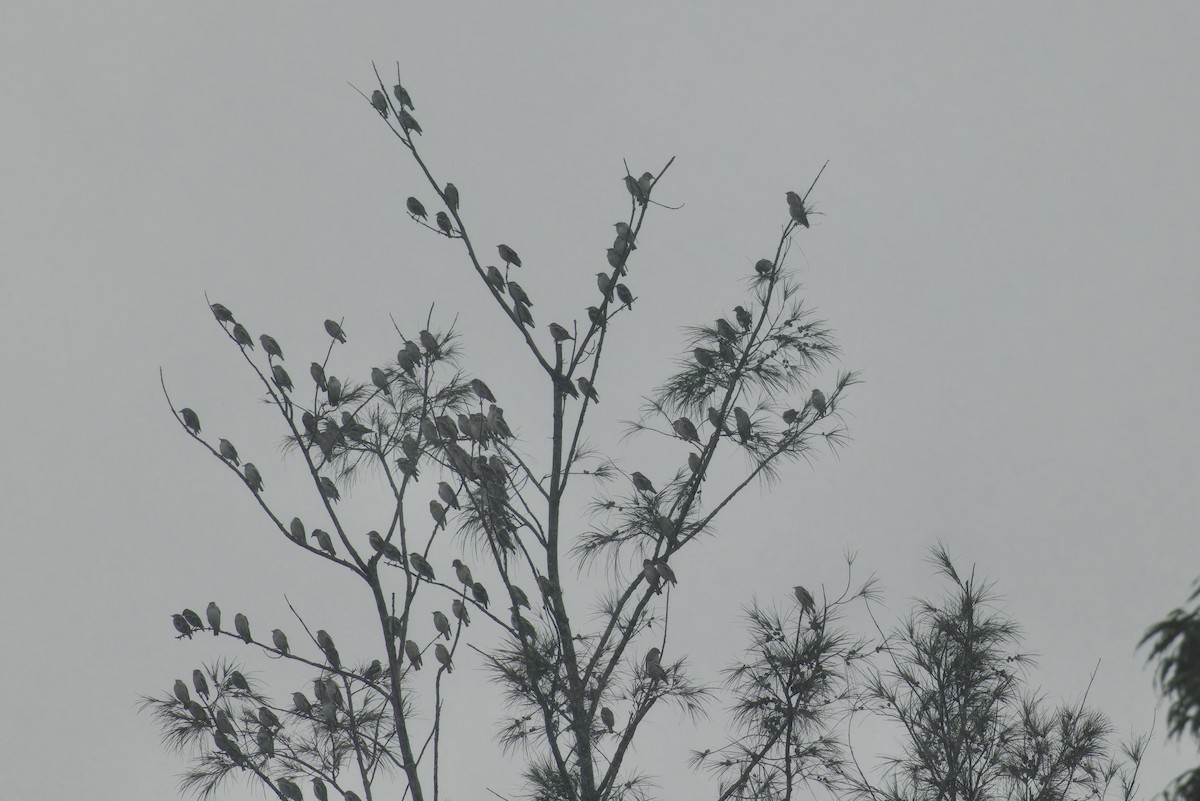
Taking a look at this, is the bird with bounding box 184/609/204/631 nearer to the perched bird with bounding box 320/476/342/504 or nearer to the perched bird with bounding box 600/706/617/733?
the perched bird with bounding box 320/476/342/504

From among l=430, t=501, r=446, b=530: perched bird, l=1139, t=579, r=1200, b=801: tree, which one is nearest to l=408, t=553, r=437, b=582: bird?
l=430, t=501, r=446, b=530: perched bird

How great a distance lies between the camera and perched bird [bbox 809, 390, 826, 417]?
737 cm

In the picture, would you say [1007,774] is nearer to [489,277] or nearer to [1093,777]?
[1093,777]

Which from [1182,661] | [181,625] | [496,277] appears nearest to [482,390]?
[496,277]

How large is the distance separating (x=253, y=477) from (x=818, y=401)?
3.38 meters

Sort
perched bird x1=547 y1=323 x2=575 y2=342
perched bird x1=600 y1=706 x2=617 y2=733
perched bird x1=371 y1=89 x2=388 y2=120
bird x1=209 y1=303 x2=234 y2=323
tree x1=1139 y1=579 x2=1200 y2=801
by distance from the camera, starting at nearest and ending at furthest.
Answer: tree x1=1139 y1=579 x2=1200 y2=801 < perched bird x1=600 y1=706 x2=617 y2=733 < perched bird x1=371 y1=89 x2=388 y2=120 < bird x1=209 y1=303 x2=234 y2=323 < perched bird x1=547 y1=323 x2=575 y2=342

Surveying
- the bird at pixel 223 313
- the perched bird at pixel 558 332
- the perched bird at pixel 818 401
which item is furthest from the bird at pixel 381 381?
the perched bird at pixel 818 401

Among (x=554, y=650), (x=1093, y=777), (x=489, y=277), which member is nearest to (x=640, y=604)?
(x=554, y=650)

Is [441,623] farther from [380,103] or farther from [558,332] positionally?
[380,103]

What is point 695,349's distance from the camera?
24.7 ft

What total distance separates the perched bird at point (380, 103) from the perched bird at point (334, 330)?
1282 millimetres

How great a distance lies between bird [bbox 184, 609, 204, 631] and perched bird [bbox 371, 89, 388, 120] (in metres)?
3.20

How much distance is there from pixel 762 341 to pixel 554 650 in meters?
2.11

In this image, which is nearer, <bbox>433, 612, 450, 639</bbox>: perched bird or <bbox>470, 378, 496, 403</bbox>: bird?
<bbox>470, 378, 496, 403</bbox>: bird
